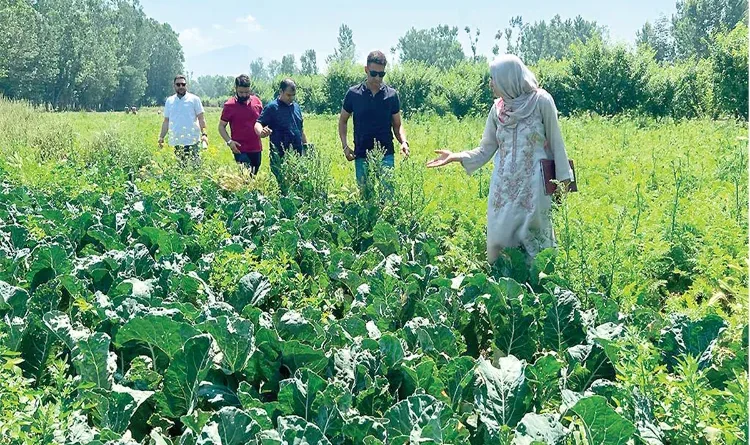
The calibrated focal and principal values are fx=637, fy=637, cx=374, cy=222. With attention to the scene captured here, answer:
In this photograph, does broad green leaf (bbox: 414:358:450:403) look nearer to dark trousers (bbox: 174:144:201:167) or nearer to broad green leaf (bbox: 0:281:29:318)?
broad green leaf (bbox: 0:281:29:318)

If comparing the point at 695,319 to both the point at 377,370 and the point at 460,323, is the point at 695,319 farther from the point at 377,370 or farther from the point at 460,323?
the point at 377,370

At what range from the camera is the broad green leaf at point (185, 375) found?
282 cm

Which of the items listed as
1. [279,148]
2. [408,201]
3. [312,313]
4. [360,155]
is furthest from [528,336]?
[279,148]

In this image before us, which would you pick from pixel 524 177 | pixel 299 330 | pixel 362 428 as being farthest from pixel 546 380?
pixel 524 177

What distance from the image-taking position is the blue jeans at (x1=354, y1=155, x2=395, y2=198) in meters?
5.93

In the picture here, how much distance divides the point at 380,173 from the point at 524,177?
6.39 feet

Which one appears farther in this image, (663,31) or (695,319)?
(663,31)

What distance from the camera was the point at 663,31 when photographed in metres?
86.8

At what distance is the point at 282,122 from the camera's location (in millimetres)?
7172

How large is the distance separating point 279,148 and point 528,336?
468cm

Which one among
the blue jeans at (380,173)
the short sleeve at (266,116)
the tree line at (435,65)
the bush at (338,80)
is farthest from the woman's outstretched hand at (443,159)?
the bush at (338,80)

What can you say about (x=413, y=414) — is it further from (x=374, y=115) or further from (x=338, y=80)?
(x=338, y=80)

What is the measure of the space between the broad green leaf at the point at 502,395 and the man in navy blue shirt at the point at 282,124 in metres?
4.73

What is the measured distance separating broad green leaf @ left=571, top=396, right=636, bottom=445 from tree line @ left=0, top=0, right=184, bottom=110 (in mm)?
40485
